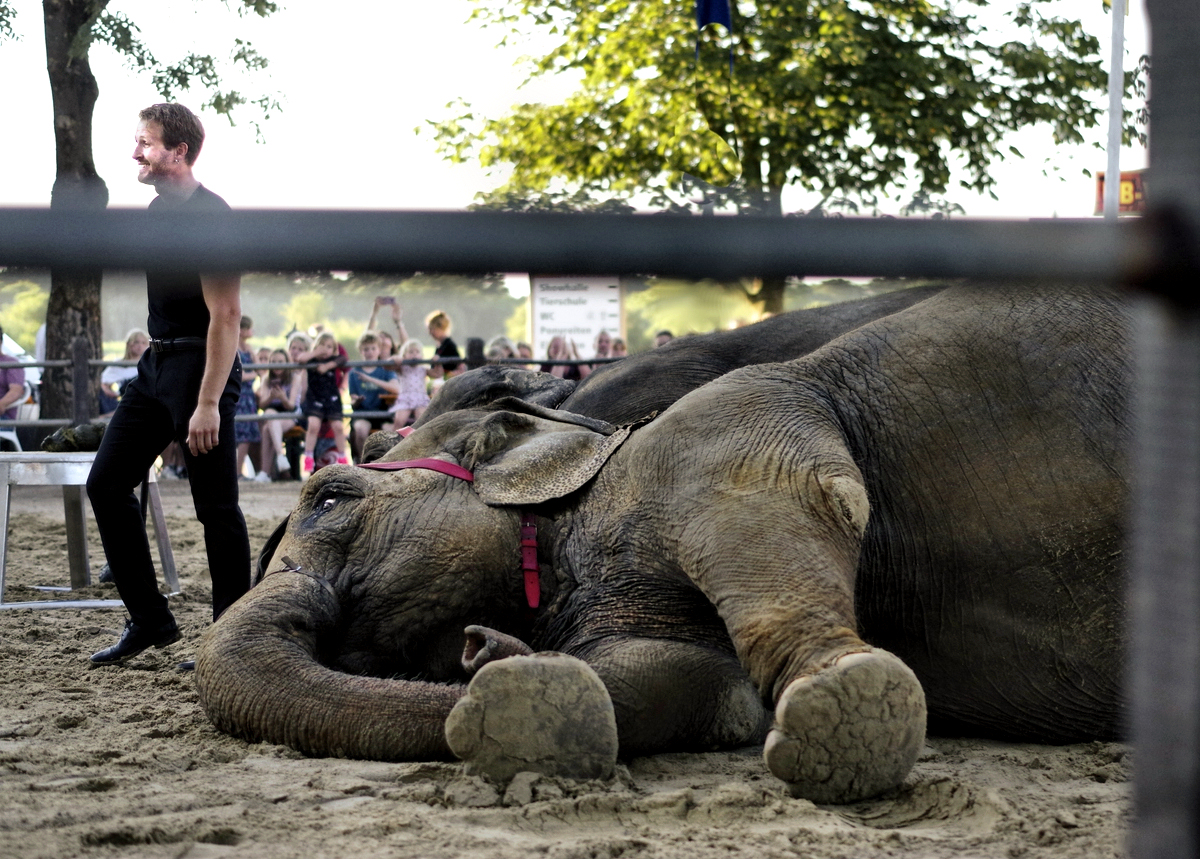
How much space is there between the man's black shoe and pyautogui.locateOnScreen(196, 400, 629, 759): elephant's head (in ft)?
3.75

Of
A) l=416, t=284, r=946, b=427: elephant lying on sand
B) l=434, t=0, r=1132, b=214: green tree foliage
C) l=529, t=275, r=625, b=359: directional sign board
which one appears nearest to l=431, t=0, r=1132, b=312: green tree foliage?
l=434, t=0, r=1132, b=214: green tree foliage

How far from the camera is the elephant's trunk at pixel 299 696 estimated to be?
9.75 ft

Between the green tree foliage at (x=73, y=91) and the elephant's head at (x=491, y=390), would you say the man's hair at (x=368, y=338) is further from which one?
the elephant's head at (x=491, y=390)

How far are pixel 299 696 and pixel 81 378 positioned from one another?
9276 millimetres

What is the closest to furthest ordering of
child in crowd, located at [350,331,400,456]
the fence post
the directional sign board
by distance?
1. the fence post
2. child in crowd, located at [350,331,400,456]
3. the directional sign board

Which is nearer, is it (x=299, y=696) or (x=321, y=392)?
(x=299, y=696)

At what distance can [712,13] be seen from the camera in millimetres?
17234

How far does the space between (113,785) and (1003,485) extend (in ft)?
7.56

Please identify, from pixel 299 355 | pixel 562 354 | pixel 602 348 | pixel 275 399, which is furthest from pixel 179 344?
pixel 562 354

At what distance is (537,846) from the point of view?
7.70 ft

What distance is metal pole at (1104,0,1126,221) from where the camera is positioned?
51.5 ft

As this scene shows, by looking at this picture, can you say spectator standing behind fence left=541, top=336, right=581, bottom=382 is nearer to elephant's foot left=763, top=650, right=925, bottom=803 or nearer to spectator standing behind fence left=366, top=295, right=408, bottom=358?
spectator standing behind fence left=366, top=295, right=408, bottom=358

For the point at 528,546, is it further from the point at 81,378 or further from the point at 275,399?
the point at 275,399

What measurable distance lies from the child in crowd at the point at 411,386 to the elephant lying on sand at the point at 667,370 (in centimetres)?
807
